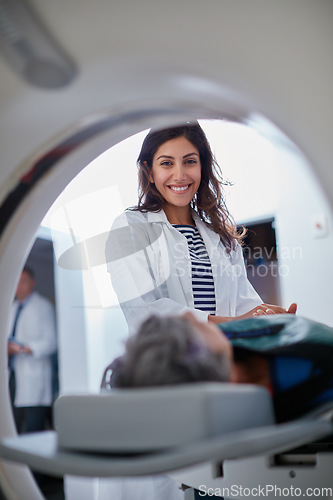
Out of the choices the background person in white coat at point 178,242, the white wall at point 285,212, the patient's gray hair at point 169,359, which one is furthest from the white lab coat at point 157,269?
the white wall at point 285,212

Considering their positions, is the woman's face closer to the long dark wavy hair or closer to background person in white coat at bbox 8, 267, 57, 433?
the long dark wavy hair

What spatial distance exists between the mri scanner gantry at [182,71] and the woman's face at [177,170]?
58 cm

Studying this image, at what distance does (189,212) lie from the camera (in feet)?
4.58

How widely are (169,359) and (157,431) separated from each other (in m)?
0.09

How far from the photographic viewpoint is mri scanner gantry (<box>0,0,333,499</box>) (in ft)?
1.85

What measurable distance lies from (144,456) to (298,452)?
488 mm

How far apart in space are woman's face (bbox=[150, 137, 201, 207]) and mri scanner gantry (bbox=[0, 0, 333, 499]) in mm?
580

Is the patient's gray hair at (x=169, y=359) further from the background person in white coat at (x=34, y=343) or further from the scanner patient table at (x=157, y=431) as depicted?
the background person in white coat at (x=34, y=343)

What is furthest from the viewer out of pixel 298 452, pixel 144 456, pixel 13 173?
pixel 298 452

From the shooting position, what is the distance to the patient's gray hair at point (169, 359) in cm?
55

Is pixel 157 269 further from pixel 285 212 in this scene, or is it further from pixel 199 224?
pixel 285 212

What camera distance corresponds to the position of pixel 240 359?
68cm

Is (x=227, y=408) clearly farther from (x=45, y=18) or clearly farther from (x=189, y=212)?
(x=189, y=212)

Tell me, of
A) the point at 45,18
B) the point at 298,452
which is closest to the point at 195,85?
the point at 45,18
